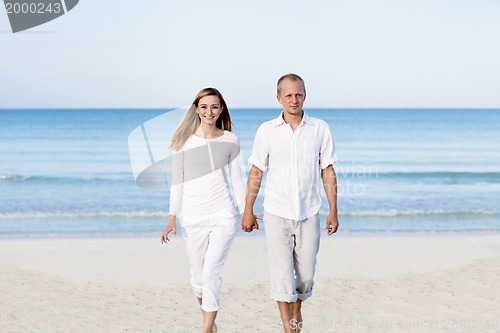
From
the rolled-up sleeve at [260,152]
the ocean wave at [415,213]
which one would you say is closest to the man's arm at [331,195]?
the rolled-up sleeve at [260,152]

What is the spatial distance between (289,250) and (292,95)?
1.11 metres

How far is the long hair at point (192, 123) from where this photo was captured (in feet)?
17.5

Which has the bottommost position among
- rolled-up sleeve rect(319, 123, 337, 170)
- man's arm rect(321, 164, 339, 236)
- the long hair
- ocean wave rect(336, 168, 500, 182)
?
ocean wave rect(336, 168, 500, 182)

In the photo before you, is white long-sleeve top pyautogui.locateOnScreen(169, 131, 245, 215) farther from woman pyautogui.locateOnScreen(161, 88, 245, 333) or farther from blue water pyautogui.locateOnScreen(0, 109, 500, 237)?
blue water pyautogui.locateOnScreen(0, 109, 500, 237)

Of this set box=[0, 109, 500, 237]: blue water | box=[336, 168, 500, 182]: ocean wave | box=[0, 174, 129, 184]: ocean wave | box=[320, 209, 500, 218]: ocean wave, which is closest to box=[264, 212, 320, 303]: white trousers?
box=[0, 109, 500, 237]: blue water

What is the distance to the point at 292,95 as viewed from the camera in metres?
4.84

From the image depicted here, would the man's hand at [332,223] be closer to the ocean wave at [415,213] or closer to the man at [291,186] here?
the man at [291,186]

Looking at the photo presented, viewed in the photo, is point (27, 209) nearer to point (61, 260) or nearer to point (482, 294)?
point (61, 260)

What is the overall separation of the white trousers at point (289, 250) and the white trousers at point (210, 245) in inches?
14.8

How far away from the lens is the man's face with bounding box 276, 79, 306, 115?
4820 mm

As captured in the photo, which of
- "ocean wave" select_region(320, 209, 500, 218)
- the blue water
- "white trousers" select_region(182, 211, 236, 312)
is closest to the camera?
"white trousers" select_region(182, 211, 236, 312)

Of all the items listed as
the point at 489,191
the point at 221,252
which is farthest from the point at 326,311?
the point at 489,191

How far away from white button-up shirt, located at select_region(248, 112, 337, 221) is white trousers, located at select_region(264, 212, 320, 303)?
6 cm

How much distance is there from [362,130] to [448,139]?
762 centimetres
